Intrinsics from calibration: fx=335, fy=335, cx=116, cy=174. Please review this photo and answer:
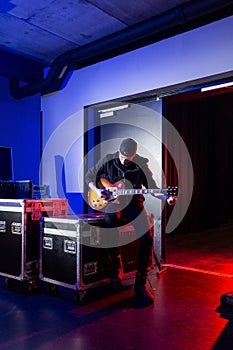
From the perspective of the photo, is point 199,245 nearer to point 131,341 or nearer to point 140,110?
point 140,110

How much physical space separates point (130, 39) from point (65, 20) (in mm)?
972

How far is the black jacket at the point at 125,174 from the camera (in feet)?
11.6

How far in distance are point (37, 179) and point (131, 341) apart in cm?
457

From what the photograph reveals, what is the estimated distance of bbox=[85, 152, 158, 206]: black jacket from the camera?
11.6ft

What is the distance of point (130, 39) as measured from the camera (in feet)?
15.8

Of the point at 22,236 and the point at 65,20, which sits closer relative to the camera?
the point at 22,236

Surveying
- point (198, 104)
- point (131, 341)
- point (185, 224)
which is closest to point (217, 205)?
point (185, 224)

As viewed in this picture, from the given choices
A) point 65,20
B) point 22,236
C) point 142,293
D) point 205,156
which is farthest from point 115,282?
point 205,156

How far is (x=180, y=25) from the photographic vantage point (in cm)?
456

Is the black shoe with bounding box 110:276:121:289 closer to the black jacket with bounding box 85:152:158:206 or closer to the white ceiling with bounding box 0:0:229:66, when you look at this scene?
the black jacket with bounding box 85:152:158:206

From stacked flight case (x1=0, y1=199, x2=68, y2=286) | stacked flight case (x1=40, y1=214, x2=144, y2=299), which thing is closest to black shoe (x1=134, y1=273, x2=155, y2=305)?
stacked flight case (x1=40, y1=214, x2=144, y2=299)

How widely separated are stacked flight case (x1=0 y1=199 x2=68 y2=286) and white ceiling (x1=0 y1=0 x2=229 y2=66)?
8.50 ft

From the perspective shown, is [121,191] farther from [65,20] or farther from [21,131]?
[21,131]

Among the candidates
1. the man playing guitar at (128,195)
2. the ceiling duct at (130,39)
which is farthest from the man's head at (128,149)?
the ceiling duct at (130,39)
